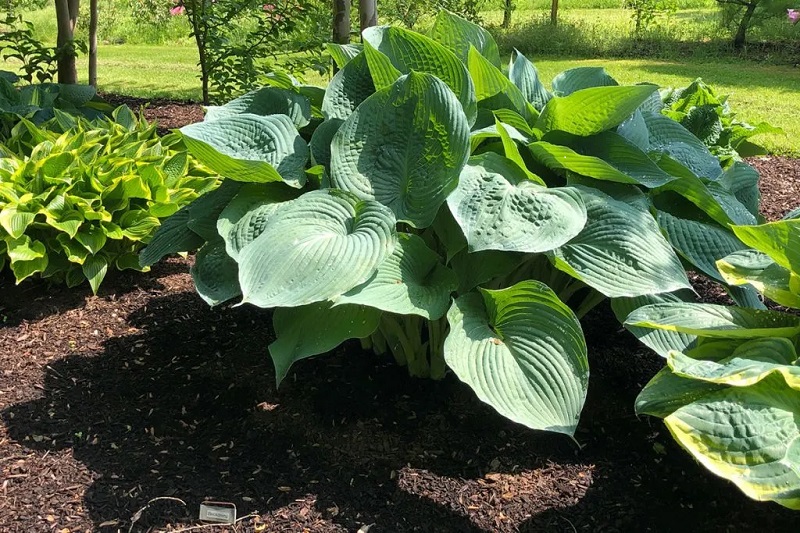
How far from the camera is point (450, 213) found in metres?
2.03

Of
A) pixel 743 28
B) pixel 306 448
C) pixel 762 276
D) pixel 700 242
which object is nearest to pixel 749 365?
pixel 762 276

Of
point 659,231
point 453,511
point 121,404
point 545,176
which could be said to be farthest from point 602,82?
point 121,404

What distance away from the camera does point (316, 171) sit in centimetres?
206

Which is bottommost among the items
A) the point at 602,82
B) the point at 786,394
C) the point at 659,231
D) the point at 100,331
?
the point at 100,331

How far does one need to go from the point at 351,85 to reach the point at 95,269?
1.35 metres

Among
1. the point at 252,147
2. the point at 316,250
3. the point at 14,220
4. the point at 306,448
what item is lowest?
the point at 306,448

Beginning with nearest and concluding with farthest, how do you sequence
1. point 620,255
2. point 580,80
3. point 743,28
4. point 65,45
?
point 620,255, point 580,80, point 65,45, point 743,28

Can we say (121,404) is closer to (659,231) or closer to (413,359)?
(413,359)

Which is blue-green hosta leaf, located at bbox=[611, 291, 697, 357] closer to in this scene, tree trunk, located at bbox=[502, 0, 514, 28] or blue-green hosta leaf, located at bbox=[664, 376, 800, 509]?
blue-green hosta leaf, located at bbox=[664, 376, 800, 509]

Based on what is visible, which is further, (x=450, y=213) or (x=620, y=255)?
(x=450, y=213)

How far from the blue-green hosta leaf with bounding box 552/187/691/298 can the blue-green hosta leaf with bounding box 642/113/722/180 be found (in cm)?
49

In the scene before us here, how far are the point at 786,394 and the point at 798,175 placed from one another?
337cm

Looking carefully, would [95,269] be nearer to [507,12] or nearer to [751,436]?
[751,436]

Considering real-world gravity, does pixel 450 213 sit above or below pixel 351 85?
below
